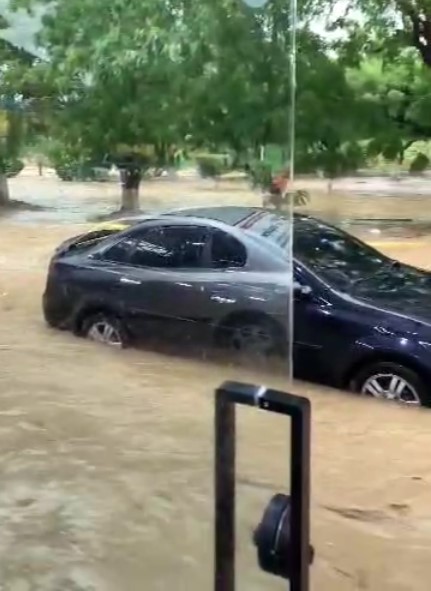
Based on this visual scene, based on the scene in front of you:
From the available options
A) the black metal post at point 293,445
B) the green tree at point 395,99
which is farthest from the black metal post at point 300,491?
the green tree at point 395,99

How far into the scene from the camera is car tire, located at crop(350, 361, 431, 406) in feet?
8.14

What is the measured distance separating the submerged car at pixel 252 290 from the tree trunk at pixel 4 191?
0.23m

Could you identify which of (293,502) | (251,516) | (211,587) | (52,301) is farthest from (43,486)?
(293,502)

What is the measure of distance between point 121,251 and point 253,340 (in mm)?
864

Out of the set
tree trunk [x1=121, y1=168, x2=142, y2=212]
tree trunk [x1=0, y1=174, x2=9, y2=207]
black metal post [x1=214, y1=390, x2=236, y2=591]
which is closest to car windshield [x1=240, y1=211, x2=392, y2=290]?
tree trunk [x1=121, y1=168, x2=142, y2=212]

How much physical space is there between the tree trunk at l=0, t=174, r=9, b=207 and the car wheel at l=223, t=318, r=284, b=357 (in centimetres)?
75

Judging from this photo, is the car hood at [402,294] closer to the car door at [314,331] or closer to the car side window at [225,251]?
the car door at [314,331]

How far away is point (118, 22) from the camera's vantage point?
6.35 ft

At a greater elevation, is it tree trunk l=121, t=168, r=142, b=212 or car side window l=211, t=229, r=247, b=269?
tree trunk l=121, t=168, r=142, b=212

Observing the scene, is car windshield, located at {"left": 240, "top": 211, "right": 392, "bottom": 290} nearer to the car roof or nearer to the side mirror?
the side mirror

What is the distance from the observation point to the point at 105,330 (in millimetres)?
2416

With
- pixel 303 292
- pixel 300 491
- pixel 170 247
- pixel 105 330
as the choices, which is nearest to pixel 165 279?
pixel 170 247

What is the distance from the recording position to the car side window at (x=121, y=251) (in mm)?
2195

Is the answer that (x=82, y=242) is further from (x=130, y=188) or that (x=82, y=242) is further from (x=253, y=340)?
(x=253, y=340)
